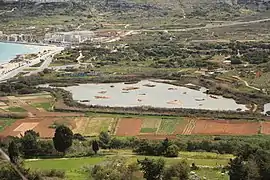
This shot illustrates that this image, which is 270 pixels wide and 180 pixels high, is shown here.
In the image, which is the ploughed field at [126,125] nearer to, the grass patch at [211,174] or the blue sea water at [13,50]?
the grass patch at [211,174]

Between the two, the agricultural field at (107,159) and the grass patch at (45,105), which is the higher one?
the agricultural field at (107,159)

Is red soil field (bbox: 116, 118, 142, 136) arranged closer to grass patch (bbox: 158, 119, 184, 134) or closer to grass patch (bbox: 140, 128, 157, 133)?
grass patch (bbox: 140, 128, 157, 133)

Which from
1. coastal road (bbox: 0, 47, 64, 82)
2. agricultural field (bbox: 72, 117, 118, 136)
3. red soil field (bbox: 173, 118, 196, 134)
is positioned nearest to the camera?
red soil field (bbox: 173, 118, 196, 134)

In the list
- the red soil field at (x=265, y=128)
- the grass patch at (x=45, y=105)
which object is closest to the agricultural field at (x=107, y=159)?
the red soil field at (x=265, y=128)

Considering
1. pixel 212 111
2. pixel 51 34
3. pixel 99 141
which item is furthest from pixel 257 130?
pixel 51 34

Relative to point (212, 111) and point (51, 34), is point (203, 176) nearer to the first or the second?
point (212, 111)

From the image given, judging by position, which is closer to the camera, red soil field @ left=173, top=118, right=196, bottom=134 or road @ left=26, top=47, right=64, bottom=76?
red soil field @ left=173, top=118, right=196, bottom=134

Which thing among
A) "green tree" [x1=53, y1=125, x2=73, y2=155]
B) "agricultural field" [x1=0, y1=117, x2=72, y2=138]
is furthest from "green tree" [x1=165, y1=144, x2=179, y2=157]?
"agricultural field" [x1=0, y1=117, x2=72, y2=138]

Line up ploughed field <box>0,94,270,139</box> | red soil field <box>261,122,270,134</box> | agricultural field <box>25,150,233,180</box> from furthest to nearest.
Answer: ploughed field <box>0,94,270,139</box> → red soil field <box>261,122,270,134</box> → agricultural field <box>25,150,233,180</box>
